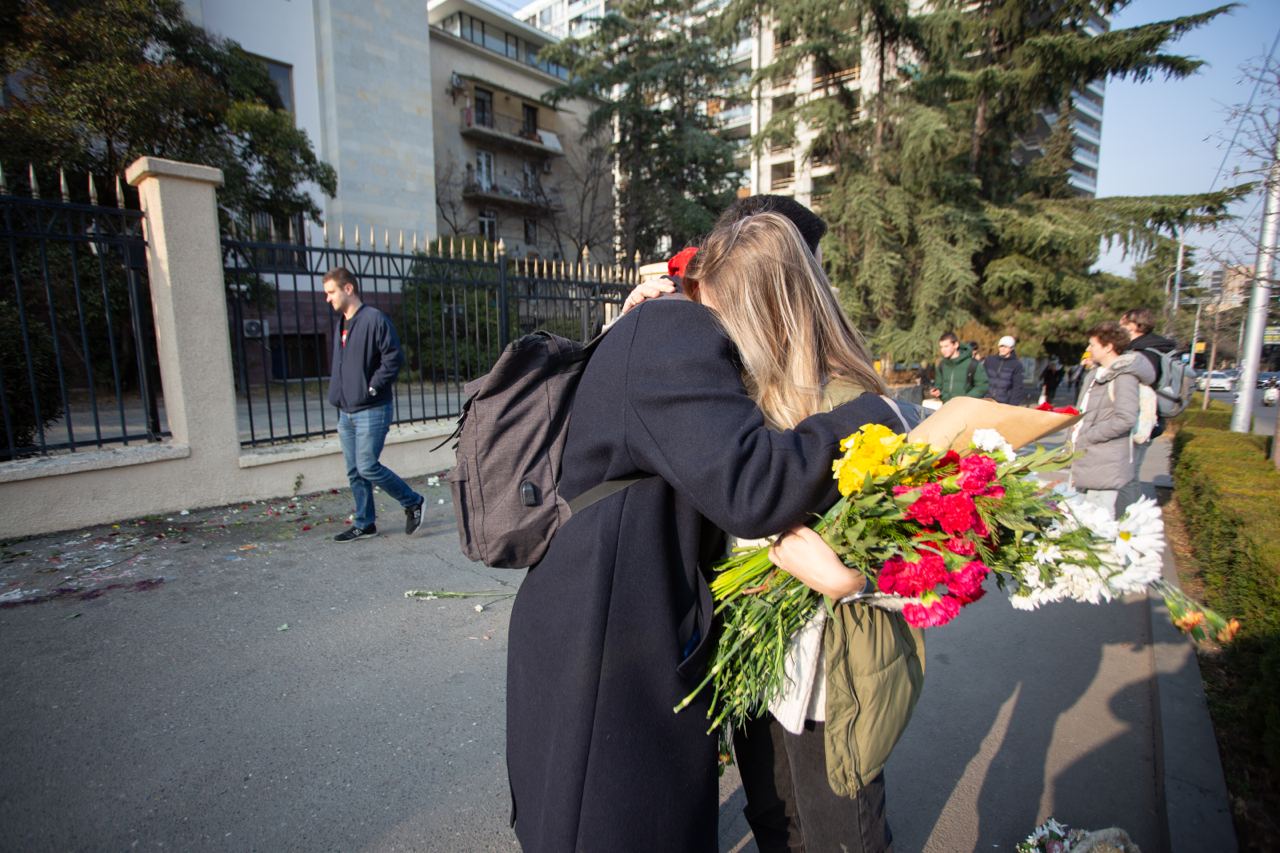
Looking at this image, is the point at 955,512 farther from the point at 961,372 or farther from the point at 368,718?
the point at 961,372

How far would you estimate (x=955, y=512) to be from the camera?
115 cm

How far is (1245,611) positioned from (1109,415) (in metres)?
1.71

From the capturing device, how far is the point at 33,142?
10.6 meters

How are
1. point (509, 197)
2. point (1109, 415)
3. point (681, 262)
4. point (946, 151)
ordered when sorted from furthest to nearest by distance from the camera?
point (509, 197) < point (946, 151) < point (1109, 415) < point (681, 262)

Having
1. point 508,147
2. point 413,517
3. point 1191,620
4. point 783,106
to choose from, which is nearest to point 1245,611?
point 1191,620

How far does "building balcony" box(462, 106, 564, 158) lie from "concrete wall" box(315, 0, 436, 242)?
16.2 ft

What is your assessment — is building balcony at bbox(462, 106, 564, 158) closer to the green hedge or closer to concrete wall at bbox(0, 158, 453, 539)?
concrete wall at bbox(0, 158, 453, 539)

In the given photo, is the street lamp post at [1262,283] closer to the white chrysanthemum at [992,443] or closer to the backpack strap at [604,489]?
the white chrysanthemum at [992,443]

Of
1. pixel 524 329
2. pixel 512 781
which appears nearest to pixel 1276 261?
pixel 512 781

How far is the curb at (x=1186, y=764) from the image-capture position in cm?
215

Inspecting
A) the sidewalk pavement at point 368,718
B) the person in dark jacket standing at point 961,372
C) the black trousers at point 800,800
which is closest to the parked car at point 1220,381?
the person in dark jacket standing at point 961,372

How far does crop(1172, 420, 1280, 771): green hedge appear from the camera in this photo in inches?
92.4

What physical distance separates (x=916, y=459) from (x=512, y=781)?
1150 millimetres

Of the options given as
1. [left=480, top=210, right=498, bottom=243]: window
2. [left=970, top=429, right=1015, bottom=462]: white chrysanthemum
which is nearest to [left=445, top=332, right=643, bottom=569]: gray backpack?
A: [left=970, top=429, right=1015, bottom=462]: white chrysanthemum
